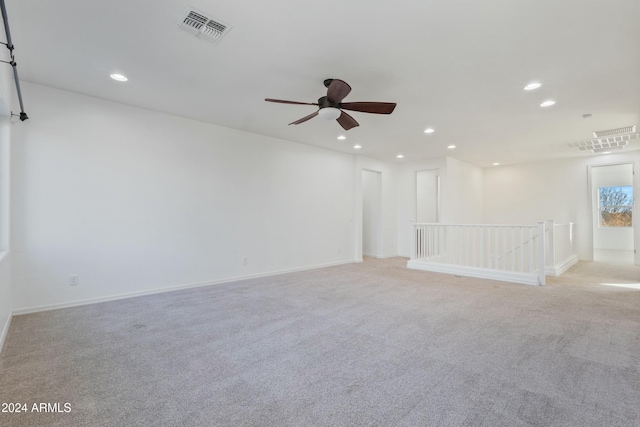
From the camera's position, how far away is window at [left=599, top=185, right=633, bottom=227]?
8.53m

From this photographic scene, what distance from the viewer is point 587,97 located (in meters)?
3.70

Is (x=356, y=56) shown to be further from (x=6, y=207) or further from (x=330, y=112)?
(x=6, y=207)

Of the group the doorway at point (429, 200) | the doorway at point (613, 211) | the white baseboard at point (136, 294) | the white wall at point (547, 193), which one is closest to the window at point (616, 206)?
the doorway at point (613, 211)

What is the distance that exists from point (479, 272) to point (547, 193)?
429 cm

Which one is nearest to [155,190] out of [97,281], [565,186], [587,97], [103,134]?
[103,134]

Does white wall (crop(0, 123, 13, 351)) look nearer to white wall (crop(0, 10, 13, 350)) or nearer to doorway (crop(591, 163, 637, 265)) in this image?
white wall (crop(0, 10, 13, 350))

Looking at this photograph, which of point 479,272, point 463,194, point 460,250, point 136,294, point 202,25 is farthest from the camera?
point 463,194

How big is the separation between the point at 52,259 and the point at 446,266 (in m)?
6.27

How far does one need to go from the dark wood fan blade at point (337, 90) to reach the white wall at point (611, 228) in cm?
978

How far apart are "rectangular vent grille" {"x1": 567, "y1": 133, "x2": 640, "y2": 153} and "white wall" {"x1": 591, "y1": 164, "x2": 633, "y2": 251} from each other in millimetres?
3230

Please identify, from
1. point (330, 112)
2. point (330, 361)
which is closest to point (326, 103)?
point (330, 112)

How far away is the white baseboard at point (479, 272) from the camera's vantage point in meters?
4.85

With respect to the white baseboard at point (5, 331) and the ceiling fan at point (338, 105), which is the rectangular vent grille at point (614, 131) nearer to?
the ceiling fan at point (338, 105)

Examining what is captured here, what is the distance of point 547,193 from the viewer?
779cm
